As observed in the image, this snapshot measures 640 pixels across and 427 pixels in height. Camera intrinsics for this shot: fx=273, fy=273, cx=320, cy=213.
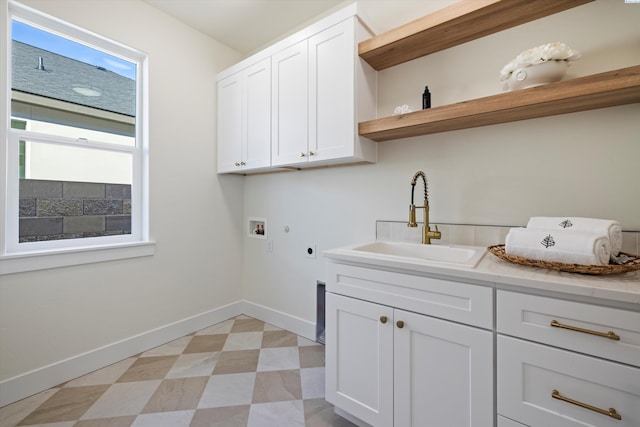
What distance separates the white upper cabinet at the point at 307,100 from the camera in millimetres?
1708

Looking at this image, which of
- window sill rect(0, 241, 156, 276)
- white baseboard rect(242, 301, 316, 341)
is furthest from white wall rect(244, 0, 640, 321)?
window sill rect(0, 241, 156, 276)

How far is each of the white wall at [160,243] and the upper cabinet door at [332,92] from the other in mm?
1211

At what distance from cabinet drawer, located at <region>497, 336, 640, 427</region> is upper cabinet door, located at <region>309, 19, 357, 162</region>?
127cm

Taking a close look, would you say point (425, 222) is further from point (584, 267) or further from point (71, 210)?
point (71, 210)

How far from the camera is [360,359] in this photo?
134 centimetres

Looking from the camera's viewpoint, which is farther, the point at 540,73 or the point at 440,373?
the point at 540,73

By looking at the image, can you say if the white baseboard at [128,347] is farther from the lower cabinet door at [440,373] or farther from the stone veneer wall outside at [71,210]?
the lower cabinet door at [440,373]

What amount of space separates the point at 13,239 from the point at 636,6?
345 centimetres

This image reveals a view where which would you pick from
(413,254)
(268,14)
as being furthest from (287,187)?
(268,14)

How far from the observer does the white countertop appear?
32.1 inches

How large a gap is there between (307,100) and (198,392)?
200 centimetres

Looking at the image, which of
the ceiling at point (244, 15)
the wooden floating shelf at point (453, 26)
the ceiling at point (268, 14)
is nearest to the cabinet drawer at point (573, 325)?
the wooden floating shelf at point (453, 26)

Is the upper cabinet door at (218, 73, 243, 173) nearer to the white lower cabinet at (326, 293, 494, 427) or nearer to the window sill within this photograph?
the window sill

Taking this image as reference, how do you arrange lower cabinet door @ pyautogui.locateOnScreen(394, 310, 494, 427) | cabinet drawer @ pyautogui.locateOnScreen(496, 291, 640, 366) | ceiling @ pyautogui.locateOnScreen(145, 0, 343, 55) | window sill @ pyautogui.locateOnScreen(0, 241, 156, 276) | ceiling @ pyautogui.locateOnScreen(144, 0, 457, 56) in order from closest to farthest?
cabinet drawer @ pyautogui.locateOnScreen(496, 291, 640, 366)
lower cabinet door @ pyautogui.locateOnScreen(394, 310, 494, 427)
window sill @ pyautogui.locateOnScreen(0, 241, 156, 276)
ceiling @ pyautogui.locateOnScreen(144, 0, 457, 56)
ceiling @ pyautogui.locateOnScreen(145, 0, 343, 55)
